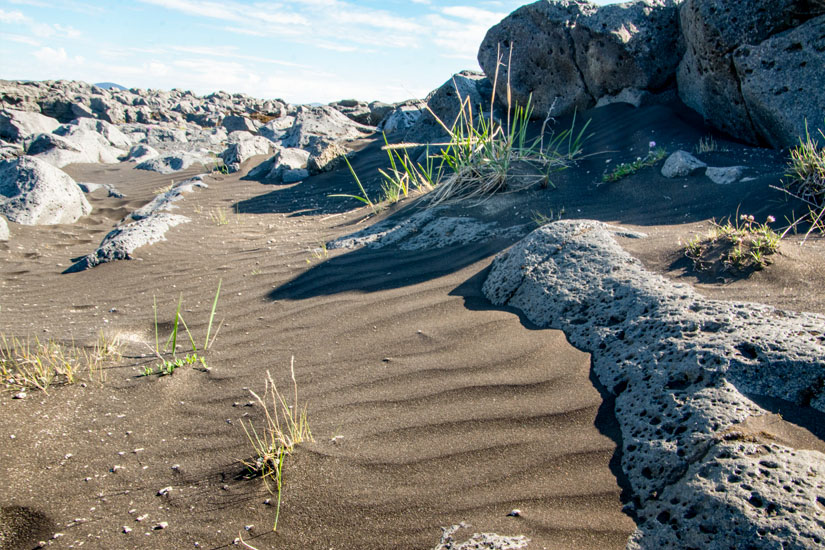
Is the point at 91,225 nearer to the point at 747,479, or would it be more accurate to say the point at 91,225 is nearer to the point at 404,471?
the point at 404,471

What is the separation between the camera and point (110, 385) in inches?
104

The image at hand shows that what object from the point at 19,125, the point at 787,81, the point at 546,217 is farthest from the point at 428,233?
the point at 19,125

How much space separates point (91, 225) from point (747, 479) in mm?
7601

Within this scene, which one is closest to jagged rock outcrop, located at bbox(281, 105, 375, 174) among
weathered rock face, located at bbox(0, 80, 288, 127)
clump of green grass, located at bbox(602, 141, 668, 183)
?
clump of green grass, located at bbox(602, 141, 668, 183)

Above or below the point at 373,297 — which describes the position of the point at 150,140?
above

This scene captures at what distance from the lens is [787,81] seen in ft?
15.7

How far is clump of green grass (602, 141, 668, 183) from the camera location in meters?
4.92

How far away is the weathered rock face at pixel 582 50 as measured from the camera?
21.5ft

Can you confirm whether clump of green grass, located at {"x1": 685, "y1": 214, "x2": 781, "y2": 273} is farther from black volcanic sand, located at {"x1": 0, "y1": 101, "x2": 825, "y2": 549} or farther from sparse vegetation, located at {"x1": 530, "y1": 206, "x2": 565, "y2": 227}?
sparse vegetation, located at {"x1": 530, "y1": 206, "x2": 565, "y2": 227}

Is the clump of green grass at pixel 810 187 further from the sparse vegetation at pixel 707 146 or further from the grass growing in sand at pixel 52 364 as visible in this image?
the grass growing in sand at pixel 52 364

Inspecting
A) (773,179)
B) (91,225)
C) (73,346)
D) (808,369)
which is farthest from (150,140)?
(808,369)

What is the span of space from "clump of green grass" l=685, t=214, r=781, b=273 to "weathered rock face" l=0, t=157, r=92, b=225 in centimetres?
717

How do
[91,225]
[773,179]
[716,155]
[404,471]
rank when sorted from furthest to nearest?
[91,225] < [716,155] < [773,179] < [404,471]

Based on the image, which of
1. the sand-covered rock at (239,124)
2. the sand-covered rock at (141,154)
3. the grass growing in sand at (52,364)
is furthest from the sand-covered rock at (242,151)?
the grass growing in sand at (52,364)
